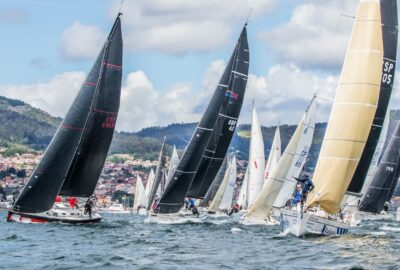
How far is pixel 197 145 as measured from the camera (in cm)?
5444

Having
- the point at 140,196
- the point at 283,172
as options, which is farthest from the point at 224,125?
the point at 140,196

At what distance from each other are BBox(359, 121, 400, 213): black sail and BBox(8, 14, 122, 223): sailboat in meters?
Answer: 28.4

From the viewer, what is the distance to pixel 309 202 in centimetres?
3944

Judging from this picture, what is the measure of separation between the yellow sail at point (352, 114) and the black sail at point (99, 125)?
13.2 m

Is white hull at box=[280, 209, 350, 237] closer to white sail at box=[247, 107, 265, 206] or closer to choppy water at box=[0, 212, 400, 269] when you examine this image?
choppy water at box=[0, 212, 400, 269]

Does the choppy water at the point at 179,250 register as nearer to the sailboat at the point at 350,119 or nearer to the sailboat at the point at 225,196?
the sailboat at the point at 350,119

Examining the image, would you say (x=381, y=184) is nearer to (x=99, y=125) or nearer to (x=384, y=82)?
(x=384, y=82)

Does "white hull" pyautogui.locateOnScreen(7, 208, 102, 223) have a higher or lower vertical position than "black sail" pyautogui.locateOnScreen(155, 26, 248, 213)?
lower

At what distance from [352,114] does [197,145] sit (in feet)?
55.1

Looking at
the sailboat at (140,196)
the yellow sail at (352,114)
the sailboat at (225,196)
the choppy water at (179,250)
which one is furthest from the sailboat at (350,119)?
the sailboat at (140,196)

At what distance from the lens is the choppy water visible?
28.4 metres

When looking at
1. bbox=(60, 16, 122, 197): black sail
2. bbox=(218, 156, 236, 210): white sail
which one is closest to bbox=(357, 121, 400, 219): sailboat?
bbox=(218, 156, 236, 210): white sail

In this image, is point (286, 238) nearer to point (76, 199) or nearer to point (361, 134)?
point (361, 134)

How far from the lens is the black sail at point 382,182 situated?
228 ft
